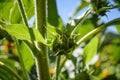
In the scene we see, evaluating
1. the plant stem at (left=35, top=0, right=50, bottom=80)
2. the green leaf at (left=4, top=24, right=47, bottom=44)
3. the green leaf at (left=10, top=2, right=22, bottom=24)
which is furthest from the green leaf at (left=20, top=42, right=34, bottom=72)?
the green leaf at (left=4, top=24, right=47, bottom=44)

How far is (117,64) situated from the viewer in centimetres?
238

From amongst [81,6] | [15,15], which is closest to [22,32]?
[15,15]

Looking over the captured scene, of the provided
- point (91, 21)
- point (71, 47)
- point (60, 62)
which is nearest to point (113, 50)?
point (91, 21)

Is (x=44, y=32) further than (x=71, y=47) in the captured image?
Yes

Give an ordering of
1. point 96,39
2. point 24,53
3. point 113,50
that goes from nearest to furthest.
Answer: point 96,39
point 24,53
point 113,50

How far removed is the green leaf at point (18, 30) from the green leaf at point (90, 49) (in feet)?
1.52

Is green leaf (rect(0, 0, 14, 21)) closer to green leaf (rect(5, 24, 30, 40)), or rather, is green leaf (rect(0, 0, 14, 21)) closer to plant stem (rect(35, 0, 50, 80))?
plant stem (rect(35, 0, 50, 80))

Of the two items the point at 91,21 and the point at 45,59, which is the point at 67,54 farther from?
the point at 91,21

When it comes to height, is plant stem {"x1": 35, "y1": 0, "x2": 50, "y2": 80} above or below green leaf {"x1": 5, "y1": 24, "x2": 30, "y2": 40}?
below

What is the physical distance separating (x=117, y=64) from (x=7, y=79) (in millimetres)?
993

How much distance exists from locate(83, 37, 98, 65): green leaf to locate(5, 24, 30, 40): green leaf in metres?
0.46

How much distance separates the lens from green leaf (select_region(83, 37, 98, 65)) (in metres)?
1.55

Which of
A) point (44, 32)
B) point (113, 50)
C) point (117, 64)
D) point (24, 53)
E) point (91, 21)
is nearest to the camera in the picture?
point (44, 32)

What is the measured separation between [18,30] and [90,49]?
54cm
